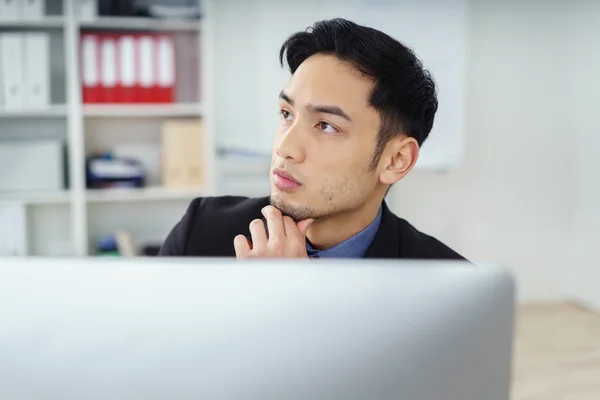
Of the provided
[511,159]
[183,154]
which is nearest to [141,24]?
[183,154]

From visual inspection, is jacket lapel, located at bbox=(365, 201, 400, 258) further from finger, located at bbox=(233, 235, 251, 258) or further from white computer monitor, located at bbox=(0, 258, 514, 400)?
white computer monitor, located at bbox=(0, 258, 514, 400)

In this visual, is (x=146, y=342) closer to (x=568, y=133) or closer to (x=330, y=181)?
(x=330, y=181)

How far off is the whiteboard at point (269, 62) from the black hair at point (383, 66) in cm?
218

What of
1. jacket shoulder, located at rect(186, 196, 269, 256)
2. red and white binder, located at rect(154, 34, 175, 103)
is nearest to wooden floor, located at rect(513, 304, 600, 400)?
jacket shoulder, located at rect(186, 196, 269, 256)

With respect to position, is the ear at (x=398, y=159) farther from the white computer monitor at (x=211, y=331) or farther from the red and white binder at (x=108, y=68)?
the red and white binder at (x=108, y=68)

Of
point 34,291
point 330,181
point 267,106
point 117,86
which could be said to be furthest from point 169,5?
point 34,291

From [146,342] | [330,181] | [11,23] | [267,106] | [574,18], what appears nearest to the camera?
[146,342]

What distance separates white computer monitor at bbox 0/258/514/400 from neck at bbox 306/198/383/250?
0.66m

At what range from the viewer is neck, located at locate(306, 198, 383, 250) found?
1.11 m

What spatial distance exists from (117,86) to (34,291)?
274 centimetres

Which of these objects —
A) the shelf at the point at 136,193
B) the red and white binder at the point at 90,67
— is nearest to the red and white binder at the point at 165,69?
the red and white binder at the point at 90,67

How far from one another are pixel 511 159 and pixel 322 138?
2.80m

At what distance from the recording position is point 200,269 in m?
0.44

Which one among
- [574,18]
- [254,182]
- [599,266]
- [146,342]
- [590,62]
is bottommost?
[599,266]
